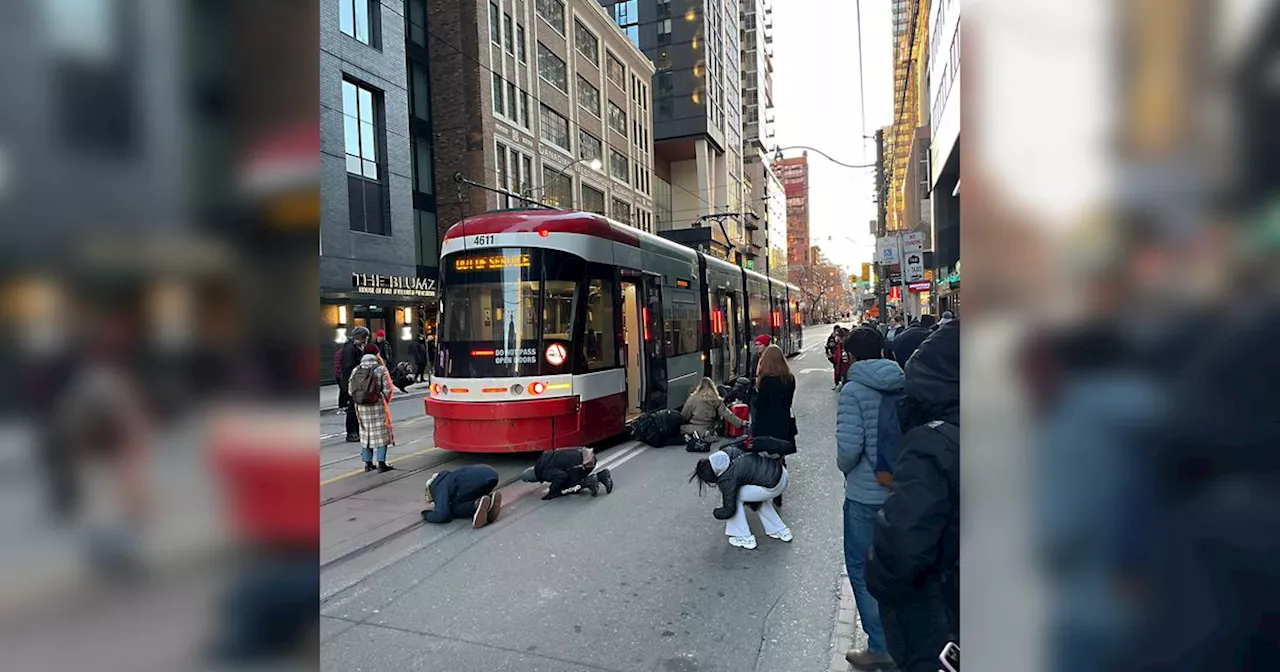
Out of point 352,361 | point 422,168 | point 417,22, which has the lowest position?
point 352,361

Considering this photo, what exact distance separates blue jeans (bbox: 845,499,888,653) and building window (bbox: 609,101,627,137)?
4404 cm

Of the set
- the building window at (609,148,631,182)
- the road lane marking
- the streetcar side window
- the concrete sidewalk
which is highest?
the building window at (609,148,631,182)

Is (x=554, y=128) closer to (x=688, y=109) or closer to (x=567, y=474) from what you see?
(x=688, y=109)

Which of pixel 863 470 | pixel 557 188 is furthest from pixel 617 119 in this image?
pixel 863 470

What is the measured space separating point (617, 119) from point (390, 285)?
26045 mm

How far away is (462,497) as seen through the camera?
6.75 meters

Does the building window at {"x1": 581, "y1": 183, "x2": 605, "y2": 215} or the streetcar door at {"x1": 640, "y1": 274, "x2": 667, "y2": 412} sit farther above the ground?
the building window at {"x1": 581, "y1": 183, "x2": 605, "y2": 215}

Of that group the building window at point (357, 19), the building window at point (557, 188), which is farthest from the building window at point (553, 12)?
the building window at point (357, 19)

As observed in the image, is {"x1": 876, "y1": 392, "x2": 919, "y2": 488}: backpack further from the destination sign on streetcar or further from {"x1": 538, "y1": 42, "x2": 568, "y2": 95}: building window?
{"x1": 538, "y1": 42, "x2": 568, "y2": 95}: building window

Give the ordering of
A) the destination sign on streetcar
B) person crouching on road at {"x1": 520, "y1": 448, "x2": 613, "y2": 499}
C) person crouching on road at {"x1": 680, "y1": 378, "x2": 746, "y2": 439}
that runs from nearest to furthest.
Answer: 1. person crouching on road at {"x1": 520, "y1": 448, "x2": 613, "y2": 499}
2. the destination sign on streetcar
3. person crouching on road at {"x1": 680, "y1": 378, "x2": 746, "y2": 439}

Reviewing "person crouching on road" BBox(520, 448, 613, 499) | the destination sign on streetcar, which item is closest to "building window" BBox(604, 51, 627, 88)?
the destination sign on streetcar

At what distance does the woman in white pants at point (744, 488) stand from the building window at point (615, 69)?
42923mm

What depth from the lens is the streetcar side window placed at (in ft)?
31.1
